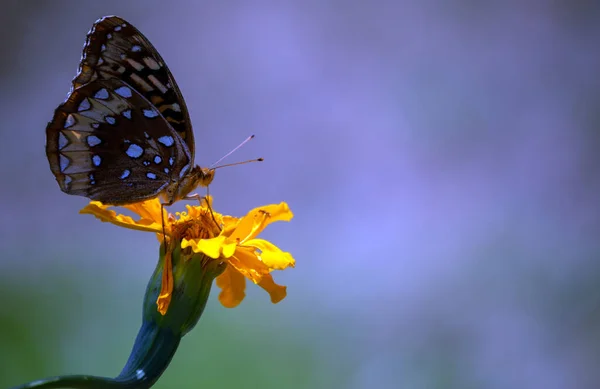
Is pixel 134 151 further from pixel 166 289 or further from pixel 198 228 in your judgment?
pixel 166 289

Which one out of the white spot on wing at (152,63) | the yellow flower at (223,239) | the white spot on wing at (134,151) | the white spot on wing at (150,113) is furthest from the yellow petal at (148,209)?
the white spot on wing at (152,63)

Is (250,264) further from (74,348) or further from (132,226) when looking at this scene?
(74,348)

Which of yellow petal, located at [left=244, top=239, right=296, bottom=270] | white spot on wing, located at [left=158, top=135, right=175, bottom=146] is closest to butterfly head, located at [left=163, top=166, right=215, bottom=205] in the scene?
white spot on wing, located at [left=158, top=135, right=175, bottom=146]

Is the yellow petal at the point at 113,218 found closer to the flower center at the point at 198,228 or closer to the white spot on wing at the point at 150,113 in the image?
the flower center at the point at 198,228

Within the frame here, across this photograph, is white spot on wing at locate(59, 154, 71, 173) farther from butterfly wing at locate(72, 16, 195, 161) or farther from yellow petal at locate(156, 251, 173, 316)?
Result: yellow petal at locate(156, 251, 173, 316)

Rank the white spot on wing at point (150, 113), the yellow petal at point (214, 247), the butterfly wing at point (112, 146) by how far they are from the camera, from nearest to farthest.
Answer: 1. the yellow petal at point (214, 247)
2. the butterfly wing at point (112, 146)
3. the white spot on wing at point (150, 113)

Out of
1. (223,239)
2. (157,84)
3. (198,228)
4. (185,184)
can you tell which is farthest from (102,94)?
(223,239)

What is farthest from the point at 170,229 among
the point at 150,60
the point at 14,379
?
the point at 14,379
